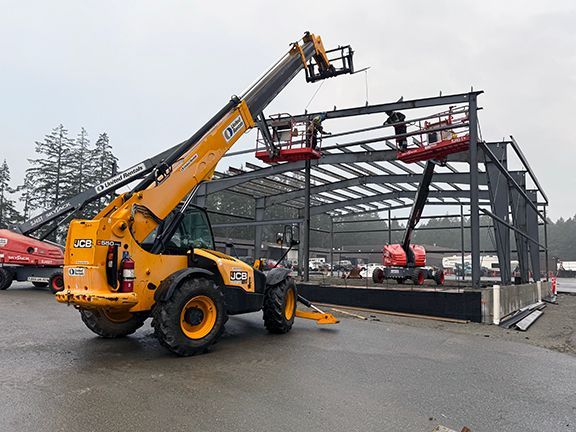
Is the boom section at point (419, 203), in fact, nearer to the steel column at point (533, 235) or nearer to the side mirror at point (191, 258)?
the steel column at point (533, 235)

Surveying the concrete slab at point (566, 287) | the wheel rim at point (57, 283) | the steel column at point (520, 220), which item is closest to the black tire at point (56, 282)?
the wheel rim at point (57, 283)

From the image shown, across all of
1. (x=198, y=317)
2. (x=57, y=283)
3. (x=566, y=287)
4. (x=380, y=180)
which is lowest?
(x=566, y=287)

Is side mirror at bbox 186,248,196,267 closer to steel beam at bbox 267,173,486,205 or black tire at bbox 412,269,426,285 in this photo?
black tire at bbox 412,269,426,285

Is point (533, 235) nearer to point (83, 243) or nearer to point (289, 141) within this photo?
point (289, 141)

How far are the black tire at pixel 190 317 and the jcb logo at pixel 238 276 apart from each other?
2.04 ft

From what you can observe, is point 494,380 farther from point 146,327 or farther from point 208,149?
point 146,327

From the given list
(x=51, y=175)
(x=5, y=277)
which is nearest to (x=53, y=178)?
(x=51, y=175)

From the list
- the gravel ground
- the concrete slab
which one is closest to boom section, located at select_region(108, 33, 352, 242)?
the gravel ground

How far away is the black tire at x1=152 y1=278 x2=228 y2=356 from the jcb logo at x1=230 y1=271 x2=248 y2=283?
0.62m

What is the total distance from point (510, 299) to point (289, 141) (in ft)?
27.4

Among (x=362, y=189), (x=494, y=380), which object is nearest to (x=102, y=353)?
(x=494, y=380)

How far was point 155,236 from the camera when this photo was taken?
6.62 m

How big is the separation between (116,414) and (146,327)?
4.85m

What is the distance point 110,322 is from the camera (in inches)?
278
